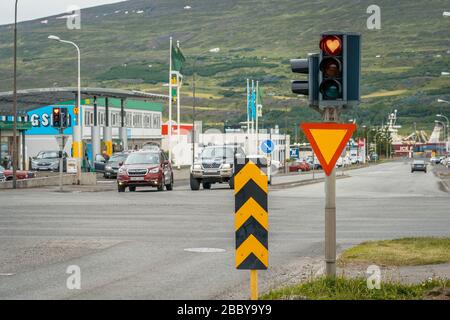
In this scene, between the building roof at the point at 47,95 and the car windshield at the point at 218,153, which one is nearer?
the car windshield at the point at 218,153

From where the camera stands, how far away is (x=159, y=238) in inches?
872

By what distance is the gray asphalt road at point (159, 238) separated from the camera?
14500mm

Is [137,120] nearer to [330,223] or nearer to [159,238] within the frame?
[159,238]

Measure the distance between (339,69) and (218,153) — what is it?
37.4 m

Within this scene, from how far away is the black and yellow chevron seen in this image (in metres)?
11.8

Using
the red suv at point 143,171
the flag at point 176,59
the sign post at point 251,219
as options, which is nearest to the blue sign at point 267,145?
the red suv at point 143,171

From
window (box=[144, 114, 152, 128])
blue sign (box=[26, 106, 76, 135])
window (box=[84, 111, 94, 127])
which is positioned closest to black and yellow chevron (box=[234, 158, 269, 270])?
blue sign (box=[26, 106, 76, 135])

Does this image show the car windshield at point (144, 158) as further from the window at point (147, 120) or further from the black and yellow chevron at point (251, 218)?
the window at point (147, 120)

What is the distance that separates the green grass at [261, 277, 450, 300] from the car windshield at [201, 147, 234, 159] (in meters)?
37.4

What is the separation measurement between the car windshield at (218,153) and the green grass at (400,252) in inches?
1205
